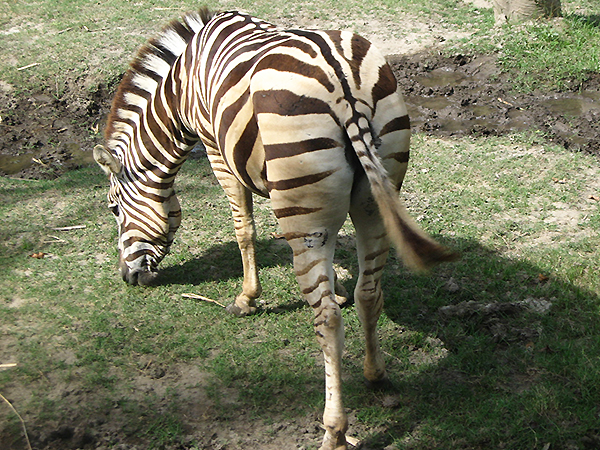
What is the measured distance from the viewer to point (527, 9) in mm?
9680

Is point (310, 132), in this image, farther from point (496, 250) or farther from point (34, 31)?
point (34, 31)

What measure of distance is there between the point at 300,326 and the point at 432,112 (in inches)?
182

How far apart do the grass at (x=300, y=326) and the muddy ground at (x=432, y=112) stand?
1.73 feet

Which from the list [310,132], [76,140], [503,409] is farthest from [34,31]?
[503,409]

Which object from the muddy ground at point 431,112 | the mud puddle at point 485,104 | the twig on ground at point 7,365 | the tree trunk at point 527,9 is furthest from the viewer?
the tree trunk at point 527,9

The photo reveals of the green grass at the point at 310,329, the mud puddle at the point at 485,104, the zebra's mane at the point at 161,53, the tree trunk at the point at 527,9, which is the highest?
the zebra's mane at the point at 161,53

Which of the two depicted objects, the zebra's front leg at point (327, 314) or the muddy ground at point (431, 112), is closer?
the zebra's front leg at point (327, 314)

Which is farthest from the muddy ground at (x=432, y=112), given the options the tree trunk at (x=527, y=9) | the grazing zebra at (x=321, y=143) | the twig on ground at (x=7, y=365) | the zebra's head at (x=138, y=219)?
the grazing zebra at (x=321, y=143)

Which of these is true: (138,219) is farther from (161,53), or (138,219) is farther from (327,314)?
(327,314)

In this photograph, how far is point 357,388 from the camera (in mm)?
3797

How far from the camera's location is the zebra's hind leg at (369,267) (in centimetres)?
313

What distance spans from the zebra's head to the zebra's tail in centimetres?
249

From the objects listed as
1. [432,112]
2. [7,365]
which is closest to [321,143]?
[7,365]

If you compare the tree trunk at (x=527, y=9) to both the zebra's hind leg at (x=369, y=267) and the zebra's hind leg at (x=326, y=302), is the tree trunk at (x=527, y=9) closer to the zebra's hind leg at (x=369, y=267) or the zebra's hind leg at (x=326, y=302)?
the zebra's hind leg at (x=369, y=267)
